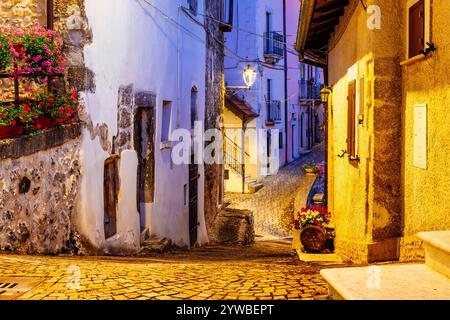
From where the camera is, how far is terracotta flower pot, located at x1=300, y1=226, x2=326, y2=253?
1025cm

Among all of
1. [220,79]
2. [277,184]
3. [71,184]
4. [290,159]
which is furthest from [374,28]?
[290,159]

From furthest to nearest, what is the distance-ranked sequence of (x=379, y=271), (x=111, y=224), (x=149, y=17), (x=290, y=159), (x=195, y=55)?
(x=290, y=159), (x=195, y=55), (x=149, y=17), (x=111, y=224), (x=379, y=271)

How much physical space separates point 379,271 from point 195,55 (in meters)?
11.8

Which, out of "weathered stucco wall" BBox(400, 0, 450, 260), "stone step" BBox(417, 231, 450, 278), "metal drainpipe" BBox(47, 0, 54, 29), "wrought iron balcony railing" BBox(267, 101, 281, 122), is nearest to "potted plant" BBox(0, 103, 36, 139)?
"metal drainpipe" BBox(47, 0, 54, 29)

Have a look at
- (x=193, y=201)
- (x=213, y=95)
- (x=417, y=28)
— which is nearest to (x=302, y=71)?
(x=213, y=95)

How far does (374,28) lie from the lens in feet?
23.9

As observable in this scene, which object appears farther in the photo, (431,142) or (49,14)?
(49,14)

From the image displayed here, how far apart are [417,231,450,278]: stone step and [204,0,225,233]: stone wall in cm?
1277

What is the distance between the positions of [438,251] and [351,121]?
449 cm

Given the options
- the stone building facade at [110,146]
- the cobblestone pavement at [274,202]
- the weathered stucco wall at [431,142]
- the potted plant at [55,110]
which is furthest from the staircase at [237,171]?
the weathered stucco wall at [431,142]

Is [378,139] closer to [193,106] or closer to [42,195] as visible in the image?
[42,195]

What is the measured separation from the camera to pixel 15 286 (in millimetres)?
5109

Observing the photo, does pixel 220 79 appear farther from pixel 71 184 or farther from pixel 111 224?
pixel 71 184

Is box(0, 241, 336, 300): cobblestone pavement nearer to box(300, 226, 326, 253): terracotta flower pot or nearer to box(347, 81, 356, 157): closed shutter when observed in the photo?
box(347, 81, 356, 157): closed shutter
